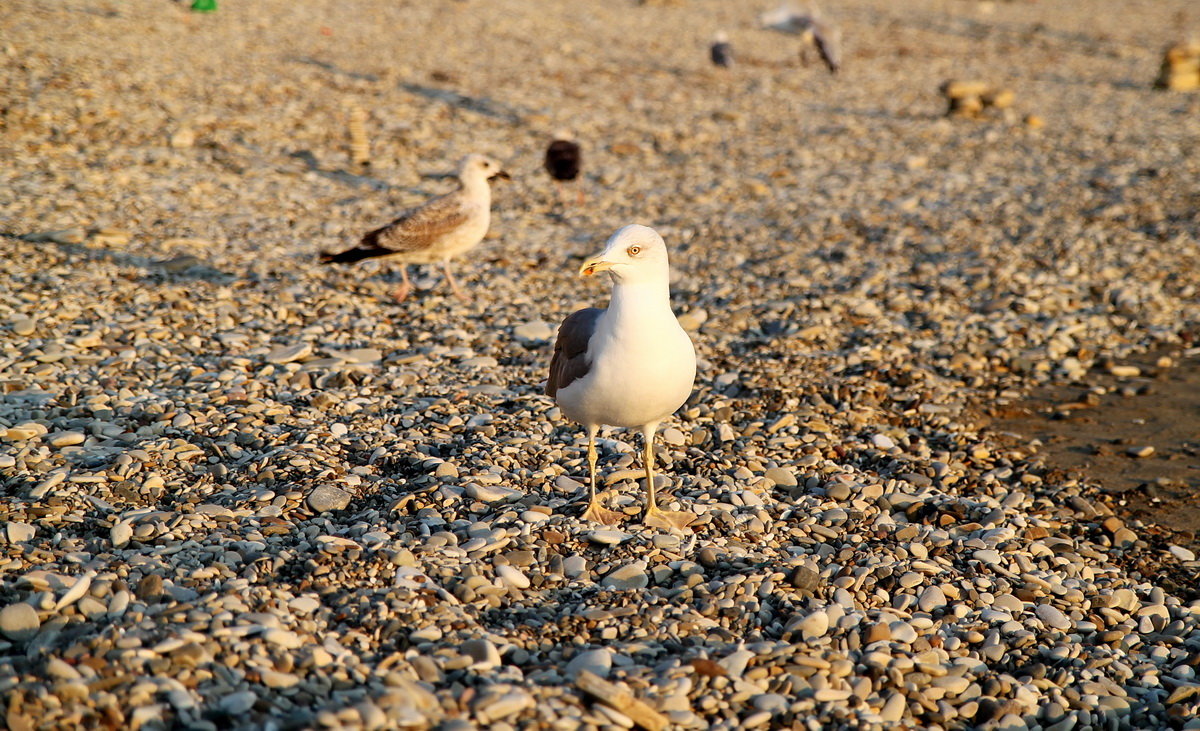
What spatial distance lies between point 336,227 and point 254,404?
16.2 feet

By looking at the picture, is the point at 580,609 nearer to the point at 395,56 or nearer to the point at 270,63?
the point at 270,63

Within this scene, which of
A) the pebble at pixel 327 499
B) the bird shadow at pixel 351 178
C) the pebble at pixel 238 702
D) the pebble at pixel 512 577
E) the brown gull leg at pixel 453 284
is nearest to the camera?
the pebble at pixel 238 702

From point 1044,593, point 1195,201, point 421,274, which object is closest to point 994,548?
point 1044,593

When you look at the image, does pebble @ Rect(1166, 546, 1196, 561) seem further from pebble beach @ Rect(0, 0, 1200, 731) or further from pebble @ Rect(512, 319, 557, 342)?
pebble @ Rect(512, 319, 557, 342)

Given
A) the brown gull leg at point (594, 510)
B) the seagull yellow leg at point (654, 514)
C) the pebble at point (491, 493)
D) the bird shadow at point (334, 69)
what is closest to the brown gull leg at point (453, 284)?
the pebble at point (491, 493)

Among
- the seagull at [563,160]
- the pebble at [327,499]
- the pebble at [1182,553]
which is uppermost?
the seagull at [563,160]

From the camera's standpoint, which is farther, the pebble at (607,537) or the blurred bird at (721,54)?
the blurred bird at (721,54)

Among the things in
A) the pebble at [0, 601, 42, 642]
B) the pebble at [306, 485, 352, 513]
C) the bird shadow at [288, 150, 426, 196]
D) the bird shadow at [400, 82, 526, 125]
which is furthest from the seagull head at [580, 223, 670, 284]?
the bird shadow at [400, 82, 526, 125]

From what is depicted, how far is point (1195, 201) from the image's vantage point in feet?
42.7

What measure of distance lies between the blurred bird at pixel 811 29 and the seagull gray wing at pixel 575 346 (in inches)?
664

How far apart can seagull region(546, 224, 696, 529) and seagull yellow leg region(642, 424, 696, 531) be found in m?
0.37

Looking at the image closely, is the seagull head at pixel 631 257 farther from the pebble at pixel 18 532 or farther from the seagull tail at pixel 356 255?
the seagull tail at pixel 356 255

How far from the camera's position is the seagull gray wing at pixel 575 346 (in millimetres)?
5430

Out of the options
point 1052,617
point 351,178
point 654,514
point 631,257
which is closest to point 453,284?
point 351,178
